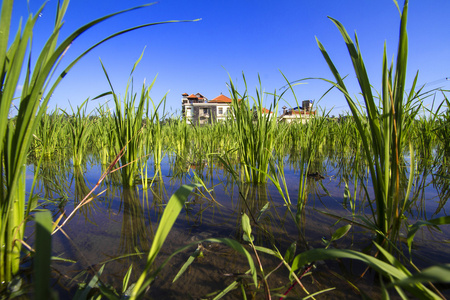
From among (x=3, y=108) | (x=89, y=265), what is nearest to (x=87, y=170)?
(x=89, y=265)

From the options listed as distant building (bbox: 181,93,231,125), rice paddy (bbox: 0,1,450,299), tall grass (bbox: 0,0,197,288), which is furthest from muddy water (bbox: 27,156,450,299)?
distant building (bbox: 181,93,231,125)

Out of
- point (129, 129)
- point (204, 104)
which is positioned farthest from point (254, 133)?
point (204, 104)

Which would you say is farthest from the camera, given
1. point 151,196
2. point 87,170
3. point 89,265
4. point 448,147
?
point 87,170

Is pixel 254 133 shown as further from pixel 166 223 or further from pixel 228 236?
pixel 166 223

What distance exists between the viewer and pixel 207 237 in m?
0.93

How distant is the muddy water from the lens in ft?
2.10

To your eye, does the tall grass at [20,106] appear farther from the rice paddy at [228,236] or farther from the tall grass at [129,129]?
the tall grass at [129,129]

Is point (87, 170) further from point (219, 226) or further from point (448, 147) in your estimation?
point (448, 147)

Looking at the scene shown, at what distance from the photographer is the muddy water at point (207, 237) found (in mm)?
639

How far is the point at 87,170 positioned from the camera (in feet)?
7.92

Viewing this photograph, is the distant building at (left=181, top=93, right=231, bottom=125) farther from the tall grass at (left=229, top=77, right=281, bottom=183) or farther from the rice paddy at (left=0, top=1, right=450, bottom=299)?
the rice paddy at (left=0, top=1, right=450, bottom=299)

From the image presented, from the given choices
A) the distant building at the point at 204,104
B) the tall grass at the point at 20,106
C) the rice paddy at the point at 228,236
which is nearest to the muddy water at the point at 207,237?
the rice paddy at the point at 228,236

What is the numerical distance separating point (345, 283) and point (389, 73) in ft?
2.10

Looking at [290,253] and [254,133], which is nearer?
[290,253]
